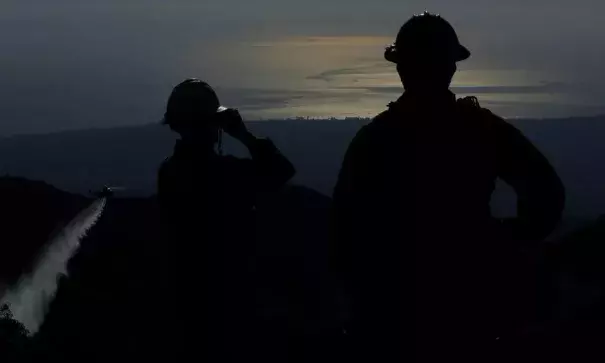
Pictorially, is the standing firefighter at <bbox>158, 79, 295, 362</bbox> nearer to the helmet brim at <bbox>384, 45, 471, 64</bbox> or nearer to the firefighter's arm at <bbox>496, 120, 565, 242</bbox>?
the helmet brim at <bbox>384, 45, 471, 64</bbox>

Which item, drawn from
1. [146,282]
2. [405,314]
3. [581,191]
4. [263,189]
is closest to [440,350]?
[405,314]

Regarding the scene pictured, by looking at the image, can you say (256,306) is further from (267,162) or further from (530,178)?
(530,178)

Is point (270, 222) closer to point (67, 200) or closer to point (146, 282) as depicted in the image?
point (146, 282)

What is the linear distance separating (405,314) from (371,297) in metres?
0.17

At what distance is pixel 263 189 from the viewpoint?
16.9 ft

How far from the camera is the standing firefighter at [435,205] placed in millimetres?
4207

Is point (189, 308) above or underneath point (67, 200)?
above

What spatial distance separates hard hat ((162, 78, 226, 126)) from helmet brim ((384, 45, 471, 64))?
3.70 feet

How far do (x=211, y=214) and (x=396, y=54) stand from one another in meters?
1.44

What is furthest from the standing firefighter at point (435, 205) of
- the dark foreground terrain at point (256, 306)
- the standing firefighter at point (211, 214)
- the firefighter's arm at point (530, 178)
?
the standing firefighter at point (211, 214)

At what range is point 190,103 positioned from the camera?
197 inches

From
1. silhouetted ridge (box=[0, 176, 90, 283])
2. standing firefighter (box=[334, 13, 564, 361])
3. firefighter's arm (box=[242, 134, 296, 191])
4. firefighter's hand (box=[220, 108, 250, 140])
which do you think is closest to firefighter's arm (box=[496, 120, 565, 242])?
standing firefighter (box=[334, 13, 564, 361])

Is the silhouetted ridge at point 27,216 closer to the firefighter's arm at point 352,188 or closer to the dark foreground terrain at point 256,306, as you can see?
the dark foreground terrain at point 256,306

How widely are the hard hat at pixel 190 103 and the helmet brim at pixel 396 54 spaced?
113 centimetres
